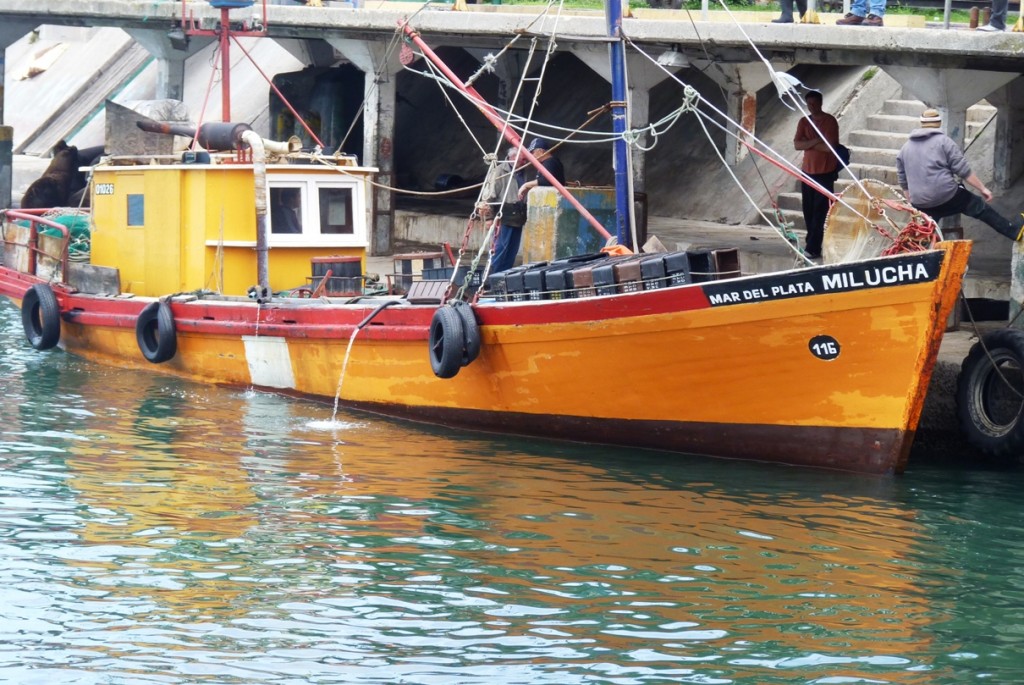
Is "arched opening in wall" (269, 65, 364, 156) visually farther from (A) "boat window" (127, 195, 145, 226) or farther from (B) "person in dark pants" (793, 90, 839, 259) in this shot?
(B) "person in dark pants" (793, 90, 839, 259)

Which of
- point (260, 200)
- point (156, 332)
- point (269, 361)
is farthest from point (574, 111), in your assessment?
point (269, 361)

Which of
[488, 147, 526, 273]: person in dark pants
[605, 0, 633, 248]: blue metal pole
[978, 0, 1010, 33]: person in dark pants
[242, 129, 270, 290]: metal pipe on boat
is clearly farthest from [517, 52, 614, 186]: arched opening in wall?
[605, 0, 633, 248]: blue metal pole

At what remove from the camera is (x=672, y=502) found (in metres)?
10.4

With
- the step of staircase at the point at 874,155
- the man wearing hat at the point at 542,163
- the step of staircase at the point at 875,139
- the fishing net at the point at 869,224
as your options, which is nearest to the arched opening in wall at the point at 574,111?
the step of staircase at the point at 875,139

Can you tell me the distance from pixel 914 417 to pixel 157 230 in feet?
27.1

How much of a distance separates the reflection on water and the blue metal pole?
7.22 feet

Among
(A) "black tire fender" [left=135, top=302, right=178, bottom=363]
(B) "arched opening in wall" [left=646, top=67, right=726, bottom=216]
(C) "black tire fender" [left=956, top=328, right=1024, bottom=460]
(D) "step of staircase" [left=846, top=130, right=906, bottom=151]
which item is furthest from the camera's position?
(B) "arched opening in wall" [left=646, top=67, right=726, bottom=216]

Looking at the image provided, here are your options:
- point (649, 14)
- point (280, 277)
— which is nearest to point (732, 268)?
point (280, 277)

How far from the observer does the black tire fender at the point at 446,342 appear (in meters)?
12.2

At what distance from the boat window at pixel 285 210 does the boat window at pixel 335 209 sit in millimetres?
238

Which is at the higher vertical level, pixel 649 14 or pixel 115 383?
pixel 649 14

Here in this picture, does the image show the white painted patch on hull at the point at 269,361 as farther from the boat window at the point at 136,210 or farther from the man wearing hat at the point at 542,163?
the man wearing hat at the point at 542,163

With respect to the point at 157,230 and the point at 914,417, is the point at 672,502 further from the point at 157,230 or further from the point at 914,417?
the point at 157,230

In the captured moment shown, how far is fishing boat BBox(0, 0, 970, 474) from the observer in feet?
35.9
